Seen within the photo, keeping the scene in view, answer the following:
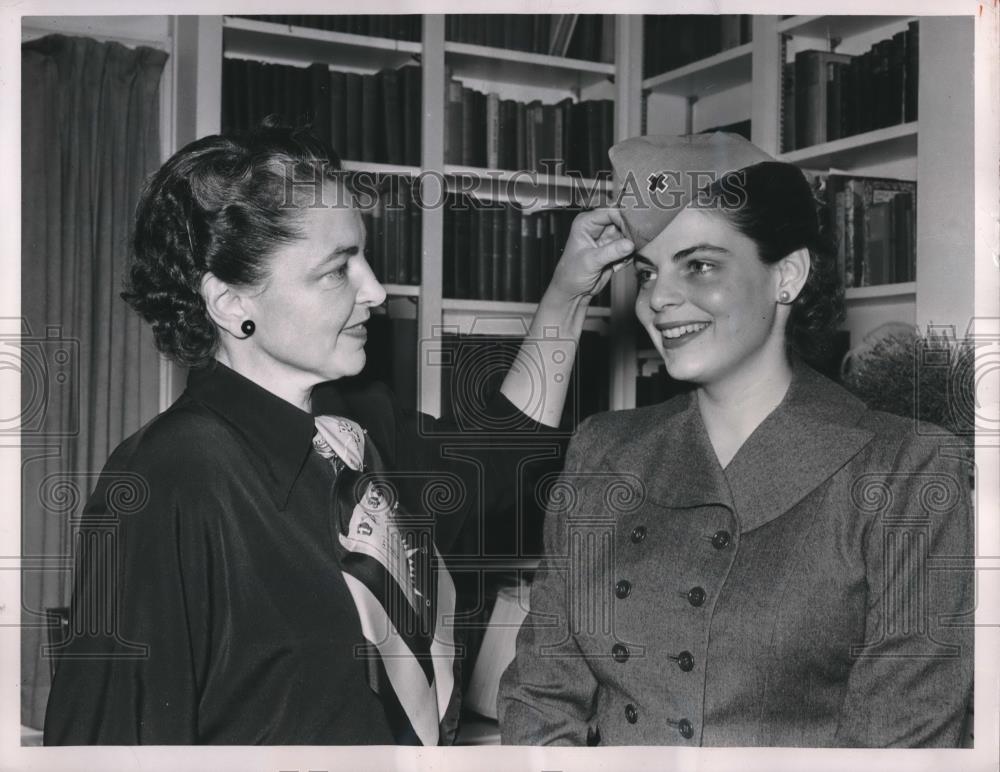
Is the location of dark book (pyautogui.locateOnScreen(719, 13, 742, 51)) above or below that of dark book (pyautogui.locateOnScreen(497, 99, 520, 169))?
above

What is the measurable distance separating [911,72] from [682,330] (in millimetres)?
497

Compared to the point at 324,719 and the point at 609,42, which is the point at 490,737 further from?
the point at 609,42

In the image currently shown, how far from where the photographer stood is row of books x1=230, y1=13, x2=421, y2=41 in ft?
4.43

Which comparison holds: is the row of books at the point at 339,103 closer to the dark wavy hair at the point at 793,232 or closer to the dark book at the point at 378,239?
the dark book at the point at 378,239

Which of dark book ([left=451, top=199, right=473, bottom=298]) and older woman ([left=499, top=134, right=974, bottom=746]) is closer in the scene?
older woman ([left=499, top=134, right=974, bottom=746])

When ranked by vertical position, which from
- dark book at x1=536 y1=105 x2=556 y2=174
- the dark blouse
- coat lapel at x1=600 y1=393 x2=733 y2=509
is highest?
dark book at x1=536 y1=105 x2=556 y2=174

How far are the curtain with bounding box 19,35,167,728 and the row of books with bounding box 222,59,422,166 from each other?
219 mm

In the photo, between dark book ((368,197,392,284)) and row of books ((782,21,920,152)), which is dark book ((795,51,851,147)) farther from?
dark book ((368,197,392,284))

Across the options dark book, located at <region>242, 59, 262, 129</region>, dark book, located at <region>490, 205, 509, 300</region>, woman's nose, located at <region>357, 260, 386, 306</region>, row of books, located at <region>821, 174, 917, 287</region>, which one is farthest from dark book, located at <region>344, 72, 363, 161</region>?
row of books, located at <region>821, 174, 917, 287</region>

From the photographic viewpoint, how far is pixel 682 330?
109 cm

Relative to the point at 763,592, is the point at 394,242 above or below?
above

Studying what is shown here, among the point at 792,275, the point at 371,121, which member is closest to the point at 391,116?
the point at 371,121

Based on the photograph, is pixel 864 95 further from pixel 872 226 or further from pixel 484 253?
pixel 484 253

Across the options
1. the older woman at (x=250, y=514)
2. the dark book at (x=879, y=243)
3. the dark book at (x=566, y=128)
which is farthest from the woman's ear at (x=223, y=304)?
the dark book at (x=879, y=243)
